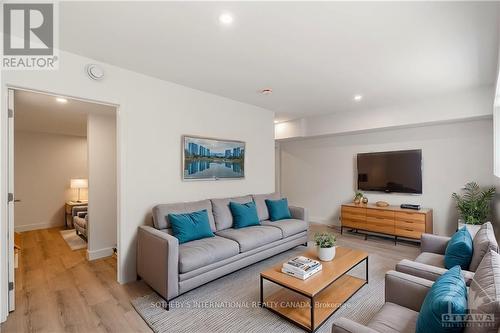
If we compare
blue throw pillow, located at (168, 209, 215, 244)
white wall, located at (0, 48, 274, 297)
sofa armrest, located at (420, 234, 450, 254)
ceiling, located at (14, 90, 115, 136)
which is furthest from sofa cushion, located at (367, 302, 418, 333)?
ceiling, located at (14, 90, 115, 136)

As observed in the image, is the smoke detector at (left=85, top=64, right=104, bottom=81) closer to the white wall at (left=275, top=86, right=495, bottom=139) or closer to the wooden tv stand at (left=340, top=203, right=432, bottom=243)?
the white wall at (left=275, top=86, right=495, bottom=139)

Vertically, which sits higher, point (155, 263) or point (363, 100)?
point (363, 100)

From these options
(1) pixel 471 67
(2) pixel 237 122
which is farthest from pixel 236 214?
(1) pixel 471 67

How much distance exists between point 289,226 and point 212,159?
1.59m

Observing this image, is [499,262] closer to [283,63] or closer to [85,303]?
[283,63]

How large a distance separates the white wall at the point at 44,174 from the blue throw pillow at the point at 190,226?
4.60 metres

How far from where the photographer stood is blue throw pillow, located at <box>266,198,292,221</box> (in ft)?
13.3

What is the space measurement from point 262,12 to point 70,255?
4336 millimetres

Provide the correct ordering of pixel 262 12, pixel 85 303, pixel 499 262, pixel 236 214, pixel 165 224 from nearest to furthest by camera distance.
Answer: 1. pixel 499 262
2. pixel 262 12
3. pixel 85 303
4. pixel 165 224
5. pixel 236 214

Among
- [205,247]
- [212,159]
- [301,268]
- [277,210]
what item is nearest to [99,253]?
[205,247]

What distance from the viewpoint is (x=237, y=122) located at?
4.30 metres

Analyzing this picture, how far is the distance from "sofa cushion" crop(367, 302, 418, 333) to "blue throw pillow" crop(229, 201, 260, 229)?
215 centimetres

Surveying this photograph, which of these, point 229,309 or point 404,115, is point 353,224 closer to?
point 404,115

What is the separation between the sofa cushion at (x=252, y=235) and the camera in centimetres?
305
